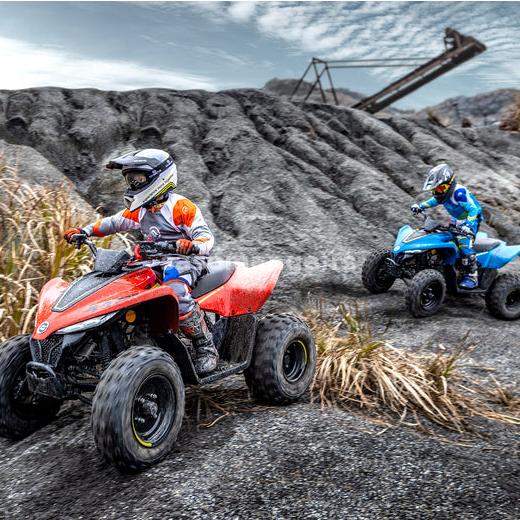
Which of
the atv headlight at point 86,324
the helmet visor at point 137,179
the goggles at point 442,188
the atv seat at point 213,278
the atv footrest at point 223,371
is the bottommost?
the atv footrest at point 223,371

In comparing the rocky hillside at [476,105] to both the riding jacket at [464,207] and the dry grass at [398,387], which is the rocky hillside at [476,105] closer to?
the riding jacket at [464,207]

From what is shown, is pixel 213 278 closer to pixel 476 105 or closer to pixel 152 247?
pixel 152 247

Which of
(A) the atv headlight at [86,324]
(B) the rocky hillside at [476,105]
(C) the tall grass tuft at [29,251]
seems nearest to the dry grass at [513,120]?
(C) the tall grass tuft at [29,251]

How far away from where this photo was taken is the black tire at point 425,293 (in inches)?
304

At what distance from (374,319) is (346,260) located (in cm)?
281

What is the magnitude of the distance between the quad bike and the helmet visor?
0.40 metres

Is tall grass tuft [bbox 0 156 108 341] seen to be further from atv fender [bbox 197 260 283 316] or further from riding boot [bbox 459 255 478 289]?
riding boot [bbox 459 255 478 289]

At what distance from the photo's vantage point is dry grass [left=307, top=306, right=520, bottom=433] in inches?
175

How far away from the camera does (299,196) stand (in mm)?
12727

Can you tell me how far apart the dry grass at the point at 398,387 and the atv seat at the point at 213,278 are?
114cm

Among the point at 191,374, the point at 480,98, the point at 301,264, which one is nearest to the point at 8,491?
the point at 191,374

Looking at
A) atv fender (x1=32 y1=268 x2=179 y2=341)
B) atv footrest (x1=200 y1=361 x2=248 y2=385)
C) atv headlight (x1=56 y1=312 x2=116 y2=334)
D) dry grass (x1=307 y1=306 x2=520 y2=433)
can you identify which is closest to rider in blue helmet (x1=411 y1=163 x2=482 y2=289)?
dry grass (x1=307 y1=306 x2=520 y2=433)

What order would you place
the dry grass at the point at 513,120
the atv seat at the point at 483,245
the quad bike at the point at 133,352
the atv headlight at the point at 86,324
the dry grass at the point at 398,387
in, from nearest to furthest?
the quad bike at the point at 133,352 → the atv headlight at the point at 86,324 → the dry grass at the point at 398,387 → the atv seat at the point at 483,245 → the dry grass at the point at 513,120

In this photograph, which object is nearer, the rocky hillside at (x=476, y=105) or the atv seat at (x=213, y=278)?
the atv seat at (x=213, y=278)
